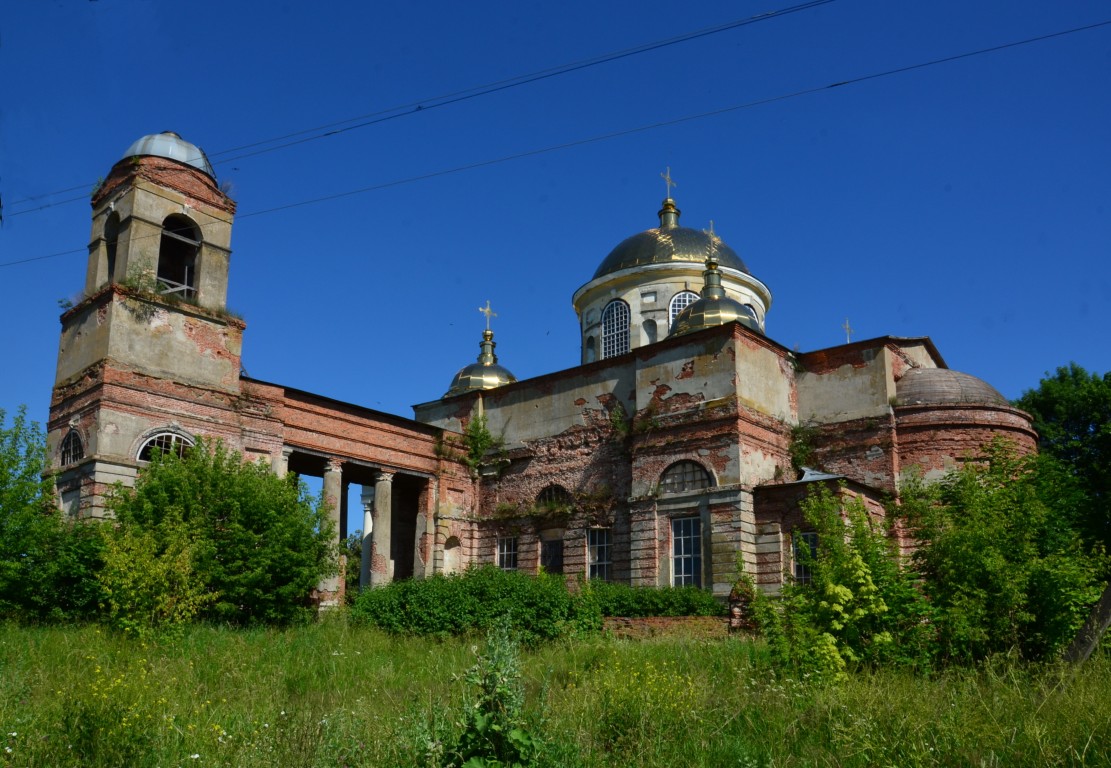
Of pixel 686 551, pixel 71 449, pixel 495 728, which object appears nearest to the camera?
pixel 495 728

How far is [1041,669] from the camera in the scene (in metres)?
11.6

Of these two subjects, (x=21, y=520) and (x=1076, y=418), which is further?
(x=1076, y=418)

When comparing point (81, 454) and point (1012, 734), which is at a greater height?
point (81, 454)

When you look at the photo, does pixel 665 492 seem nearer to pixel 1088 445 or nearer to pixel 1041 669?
pixel 1041 669

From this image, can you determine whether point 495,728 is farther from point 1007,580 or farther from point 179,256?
point 179,256

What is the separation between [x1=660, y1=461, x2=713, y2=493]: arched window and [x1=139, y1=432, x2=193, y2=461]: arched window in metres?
11.4

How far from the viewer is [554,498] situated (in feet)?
93.7

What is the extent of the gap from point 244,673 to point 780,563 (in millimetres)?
13843

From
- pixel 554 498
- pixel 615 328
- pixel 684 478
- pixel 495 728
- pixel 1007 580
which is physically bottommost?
pixel 495 728

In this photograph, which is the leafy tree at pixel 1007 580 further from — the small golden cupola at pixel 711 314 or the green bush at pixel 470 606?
the small golden cupola at pixel 711 314

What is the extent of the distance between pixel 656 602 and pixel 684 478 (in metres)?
3.62

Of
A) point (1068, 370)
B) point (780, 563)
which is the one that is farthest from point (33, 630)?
point (1068, 370)

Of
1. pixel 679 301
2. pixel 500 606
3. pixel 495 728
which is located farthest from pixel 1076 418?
pixel 495 728

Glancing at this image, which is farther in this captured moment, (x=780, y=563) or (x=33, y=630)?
(x=780, y=563)
